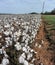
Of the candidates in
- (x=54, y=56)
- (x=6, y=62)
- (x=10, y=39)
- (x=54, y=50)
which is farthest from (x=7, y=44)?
(x=54, y=50)

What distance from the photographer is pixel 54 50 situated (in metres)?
9.20

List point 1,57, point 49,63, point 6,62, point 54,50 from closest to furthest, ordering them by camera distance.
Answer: point 6,62
point 1,57
point 49,63
point 54,50

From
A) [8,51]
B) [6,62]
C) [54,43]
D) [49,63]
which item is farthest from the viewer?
[54,43]

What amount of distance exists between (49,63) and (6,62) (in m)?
3.78

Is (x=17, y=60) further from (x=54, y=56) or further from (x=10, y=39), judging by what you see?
(x=54, y=56)

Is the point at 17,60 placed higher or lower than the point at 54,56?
higher

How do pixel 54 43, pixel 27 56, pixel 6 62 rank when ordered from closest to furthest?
pixel 6 62 < pixel 27 56 < pixel 54 43

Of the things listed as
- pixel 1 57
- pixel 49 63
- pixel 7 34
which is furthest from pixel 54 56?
pixel 1 57

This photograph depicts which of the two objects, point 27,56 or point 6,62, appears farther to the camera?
point 27,56

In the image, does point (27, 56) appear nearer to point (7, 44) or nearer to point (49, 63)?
point (7, 44)

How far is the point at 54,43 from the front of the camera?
34.6 ft

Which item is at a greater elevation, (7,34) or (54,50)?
(7,34)

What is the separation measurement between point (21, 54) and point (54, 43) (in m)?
6.49

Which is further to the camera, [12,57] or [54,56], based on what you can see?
[54,56]
